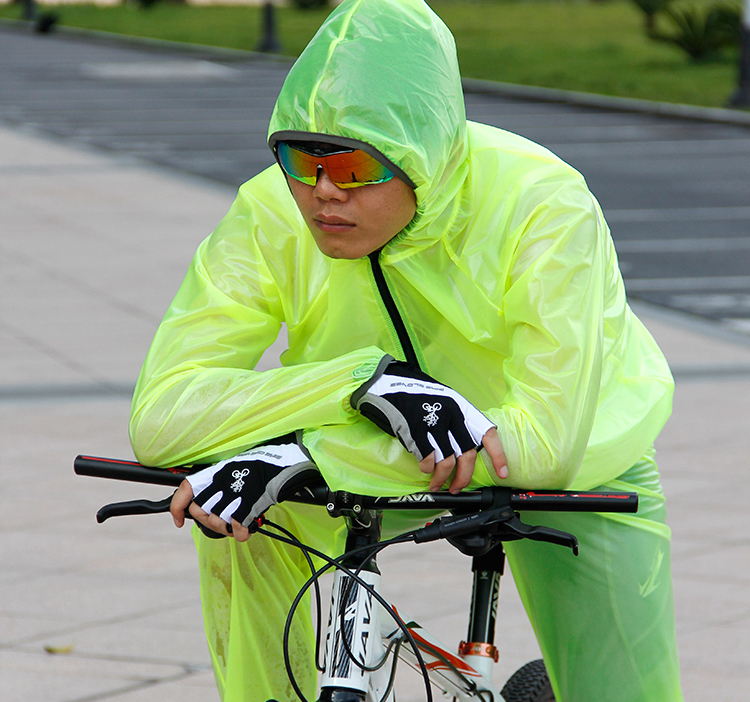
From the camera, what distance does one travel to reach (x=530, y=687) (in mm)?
3359

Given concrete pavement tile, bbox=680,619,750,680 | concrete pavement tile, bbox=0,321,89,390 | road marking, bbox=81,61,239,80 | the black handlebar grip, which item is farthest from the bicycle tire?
road marking, bbox=81,61,239,80

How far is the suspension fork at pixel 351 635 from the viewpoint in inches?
86.9

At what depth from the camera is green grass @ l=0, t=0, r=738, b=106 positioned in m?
24.7

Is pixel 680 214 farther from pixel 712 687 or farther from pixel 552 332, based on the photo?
pixel 552 332

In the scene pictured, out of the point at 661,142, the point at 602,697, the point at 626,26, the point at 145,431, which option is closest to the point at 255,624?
the point at 145,431

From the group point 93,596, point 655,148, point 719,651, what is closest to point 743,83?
point 655,148

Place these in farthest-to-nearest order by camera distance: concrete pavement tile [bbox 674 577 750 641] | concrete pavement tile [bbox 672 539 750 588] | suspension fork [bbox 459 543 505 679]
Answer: concrete pavement tile [bbox 672 539 750 588] → concrete pavement tile [bbox 674 577 750 641] → suspension fork [bbox 459 543 505 679]

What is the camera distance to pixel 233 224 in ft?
8.59

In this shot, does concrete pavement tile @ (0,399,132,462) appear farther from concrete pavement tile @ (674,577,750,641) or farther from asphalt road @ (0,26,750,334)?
asphalt road @ (0,26,750,334)

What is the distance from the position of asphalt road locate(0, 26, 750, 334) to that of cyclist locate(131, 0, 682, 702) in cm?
646

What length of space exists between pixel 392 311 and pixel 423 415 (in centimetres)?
42

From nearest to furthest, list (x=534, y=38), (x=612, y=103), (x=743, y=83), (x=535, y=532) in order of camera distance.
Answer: (x=535, y=532), (x=743, y=83), (x=612, y=103), (x=534, y=38)

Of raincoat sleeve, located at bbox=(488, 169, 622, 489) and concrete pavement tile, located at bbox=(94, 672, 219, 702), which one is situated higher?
raincoat sleeve, located at bbox=(488, 169, 622, 489)

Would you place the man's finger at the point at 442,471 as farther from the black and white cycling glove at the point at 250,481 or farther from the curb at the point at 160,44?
the curb at the point at 160,44
